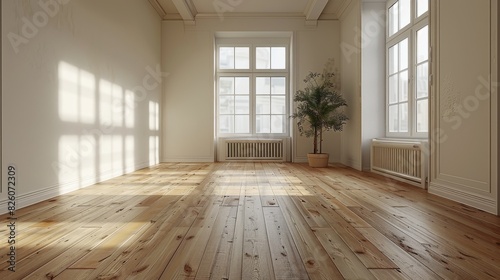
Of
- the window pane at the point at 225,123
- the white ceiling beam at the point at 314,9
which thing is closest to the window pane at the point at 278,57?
the white ceiling beam at the point at 314,9

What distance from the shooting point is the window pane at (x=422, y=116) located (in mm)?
4020

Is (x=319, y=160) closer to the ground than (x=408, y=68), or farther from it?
closer to the ground

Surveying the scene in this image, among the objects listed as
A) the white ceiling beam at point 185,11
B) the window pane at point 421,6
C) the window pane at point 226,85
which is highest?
the white ceiling beam at point 185,11

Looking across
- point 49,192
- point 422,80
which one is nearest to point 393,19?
point 422,80

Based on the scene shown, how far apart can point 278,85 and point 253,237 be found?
583 cm

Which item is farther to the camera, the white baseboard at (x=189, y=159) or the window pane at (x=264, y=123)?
the window pane at (x=264, y=123)

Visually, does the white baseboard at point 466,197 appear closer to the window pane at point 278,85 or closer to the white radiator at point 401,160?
the white radiator at point 401,160

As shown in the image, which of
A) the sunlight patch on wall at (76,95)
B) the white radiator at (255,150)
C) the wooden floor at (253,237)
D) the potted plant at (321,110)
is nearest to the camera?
the wooden floor at (253,237)

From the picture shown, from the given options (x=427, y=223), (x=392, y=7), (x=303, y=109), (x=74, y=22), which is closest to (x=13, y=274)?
(x=427, y=223)

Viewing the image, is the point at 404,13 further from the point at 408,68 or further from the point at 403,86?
the point at 403,86

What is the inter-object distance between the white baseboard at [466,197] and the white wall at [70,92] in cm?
377

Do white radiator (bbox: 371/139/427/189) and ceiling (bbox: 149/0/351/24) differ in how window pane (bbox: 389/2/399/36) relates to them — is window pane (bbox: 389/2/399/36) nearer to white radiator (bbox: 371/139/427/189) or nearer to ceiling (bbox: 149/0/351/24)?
ceiling (bbox: 149/0/351/24)

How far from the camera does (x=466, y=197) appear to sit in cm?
271

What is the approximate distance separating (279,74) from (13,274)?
6.57 metres
